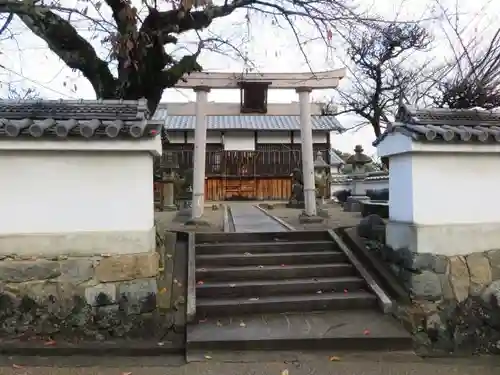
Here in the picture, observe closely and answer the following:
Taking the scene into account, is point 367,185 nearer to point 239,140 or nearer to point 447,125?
point 239,140

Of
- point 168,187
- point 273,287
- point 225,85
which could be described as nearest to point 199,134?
point 225,85

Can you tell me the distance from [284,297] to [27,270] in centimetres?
290

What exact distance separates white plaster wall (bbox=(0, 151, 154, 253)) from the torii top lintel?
4.52 metres

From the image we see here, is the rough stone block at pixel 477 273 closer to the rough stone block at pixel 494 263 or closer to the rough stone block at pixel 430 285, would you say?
the rough stone block at pixel 494 263

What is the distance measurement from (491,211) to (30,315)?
5.40 metres

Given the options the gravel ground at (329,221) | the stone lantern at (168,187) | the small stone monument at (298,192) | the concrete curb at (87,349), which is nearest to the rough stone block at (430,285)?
the gravel ground at (329,221)

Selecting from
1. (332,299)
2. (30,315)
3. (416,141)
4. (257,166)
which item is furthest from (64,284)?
(257,166)

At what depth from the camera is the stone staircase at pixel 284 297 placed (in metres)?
4.47

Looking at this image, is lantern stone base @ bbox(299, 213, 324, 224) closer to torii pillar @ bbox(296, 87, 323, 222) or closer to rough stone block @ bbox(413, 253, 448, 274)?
torii pillar @ bbox(296, 87, 323, 222)

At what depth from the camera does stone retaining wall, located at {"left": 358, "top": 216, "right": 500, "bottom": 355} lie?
489cm

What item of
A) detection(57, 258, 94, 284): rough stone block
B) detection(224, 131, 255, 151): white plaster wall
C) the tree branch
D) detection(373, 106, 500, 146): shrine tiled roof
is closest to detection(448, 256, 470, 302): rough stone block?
detection(373, 106, 500, 146): shrine tiled roof

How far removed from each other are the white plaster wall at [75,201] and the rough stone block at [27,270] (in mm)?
140

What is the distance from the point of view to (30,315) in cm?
474

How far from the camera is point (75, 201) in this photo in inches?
191
